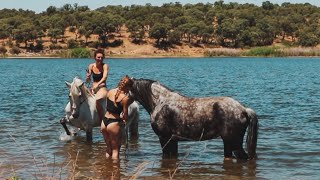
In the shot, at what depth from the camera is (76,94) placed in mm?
14977

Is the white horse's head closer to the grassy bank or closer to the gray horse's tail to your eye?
the gray horse's tail

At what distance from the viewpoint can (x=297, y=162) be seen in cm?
1379

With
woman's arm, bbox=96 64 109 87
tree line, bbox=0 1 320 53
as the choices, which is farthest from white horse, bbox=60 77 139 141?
tree line, bbox=0 1 320 53

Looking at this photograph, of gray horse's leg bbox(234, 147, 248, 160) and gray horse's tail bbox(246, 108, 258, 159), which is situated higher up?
gray horse's tail bbox(246, 108, 258, 159)

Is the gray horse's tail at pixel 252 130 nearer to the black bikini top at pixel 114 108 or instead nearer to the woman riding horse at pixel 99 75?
the black bikini top at pixel 114 108

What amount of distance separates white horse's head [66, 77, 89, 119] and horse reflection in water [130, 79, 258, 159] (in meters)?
2.11

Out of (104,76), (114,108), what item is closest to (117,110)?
(114,108)

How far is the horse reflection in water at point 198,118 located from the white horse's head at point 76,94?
211 centimetres

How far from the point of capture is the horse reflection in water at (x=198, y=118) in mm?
12641

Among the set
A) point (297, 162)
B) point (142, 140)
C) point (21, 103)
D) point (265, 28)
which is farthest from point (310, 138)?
point (265, 28)

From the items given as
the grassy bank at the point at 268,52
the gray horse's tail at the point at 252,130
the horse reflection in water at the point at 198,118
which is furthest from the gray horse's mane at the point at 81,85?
the grassy bank at the point at 268,52

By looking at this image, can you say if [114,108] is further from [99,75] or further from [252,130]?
[252,130]

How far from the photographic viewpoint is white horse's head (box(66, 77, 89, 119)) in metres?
14.9

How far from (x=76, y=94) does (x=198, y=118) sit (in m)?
3.73
